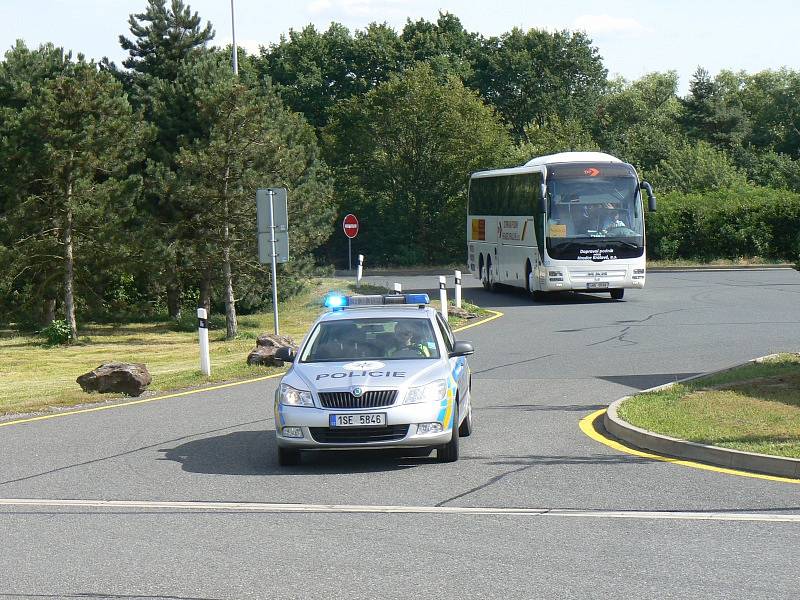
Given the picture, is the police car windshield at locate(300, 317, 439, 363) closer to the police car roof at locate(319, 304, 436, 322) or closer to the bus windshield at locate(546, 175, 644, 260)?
the police car roof at locate(319, 304, 436, 322)

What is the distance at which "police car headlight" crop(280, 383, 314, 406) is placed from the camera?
1162 centimetres

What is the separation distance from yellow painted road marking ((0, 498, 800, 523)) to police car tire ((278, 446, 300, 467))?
1.75 meters

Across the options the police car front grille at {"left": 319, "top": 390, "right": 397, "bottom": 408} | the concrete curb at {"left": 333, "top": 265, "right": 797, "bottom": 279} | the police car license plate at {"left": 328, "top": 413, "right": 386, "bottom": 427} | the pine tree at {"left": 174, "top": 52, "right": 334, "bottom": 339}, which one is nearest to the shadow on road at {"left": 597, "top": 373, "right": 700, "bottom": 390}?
the police car front grille at {"left": 319, "top": 390, "right": 397, "bottom": 408}

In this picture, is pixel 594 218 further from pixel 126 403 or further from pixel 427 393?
pixel 427 393

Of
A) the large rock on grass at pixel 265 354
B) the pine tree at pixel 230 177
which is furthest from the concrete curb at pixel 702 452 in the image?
the pine tree at pixel 230 177

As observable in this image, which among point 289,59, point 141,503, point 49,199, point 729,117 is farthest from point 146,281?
point 729,117

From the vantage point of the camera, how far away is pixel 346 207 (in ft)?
229

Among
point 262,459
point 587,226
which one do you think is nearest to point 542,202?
point 587,226

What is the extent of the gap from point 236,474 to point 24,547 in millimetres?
3272

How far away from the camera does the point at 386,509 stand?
9641mm

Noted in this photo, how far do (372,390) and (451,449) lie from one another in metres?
1.00

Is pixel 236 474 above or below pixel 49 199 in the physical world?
below

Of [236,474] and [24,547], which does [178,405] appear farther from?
[24,547]

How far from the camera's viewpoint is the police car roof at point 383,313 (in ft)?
42.9
